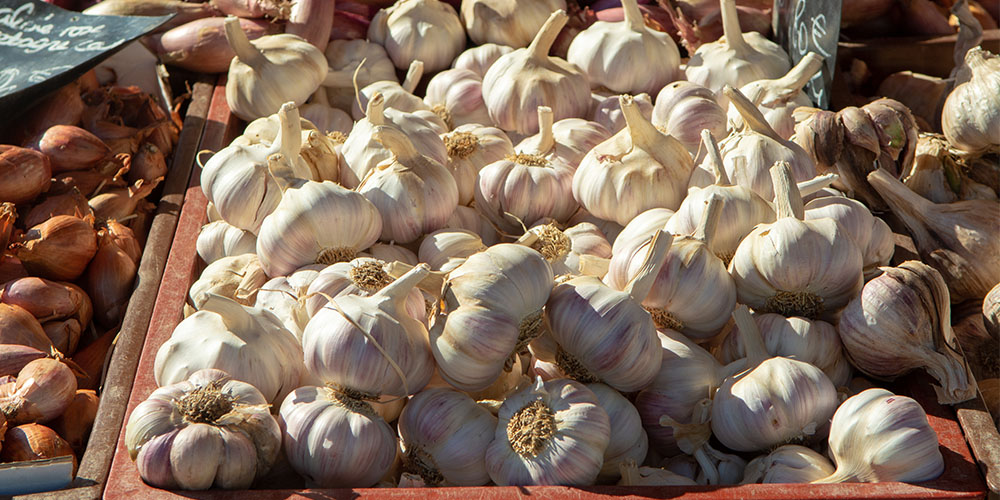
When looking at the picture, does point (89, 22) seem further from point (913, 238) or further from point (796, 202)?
point (913, 238)

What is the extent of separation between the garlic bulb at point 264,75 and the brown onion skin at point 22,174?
19.2 inches

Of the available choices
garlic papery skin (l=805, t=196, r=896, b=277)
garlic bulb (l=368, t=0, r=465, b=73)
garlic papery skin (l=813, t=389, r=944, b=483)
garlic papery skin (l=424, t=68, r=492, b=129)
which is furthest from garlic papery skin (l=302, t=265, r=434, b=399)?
garlic bulb (l=368, t=0, r=465, b=73)

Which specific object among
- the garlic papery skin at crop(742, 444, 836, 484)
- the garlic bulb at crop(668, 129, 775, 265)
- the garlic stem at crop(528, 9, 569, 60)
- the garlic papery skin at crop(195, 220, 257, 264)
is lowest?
the garlic papery skin at crop(742, 444, 836, 484)

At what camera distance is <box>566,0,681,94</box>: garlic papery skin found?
7.36 ft

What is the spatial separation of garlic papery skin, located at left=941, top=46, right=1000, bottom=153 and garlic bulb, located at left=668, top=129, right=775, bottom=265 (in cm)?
66

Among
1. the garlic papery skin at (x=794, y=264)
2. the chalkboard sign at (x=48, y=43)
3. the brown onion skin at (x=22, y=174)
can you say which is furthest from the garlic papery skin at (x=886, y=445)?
the chalkboard sign at (x=48, y=43)

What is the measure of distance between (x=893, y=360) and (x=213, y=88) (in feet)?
6.52

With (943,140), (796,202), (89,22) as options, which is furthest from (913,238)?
(89,22)

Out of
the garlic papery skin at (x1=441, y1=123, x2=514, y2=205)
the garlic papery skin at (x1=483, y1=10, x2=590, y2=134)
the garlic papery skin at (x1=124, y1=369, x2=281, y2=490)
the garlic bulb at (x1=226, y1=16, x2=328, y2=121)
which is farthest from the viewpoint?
the garlic bulb at (x1=226, y1=16, x2=328, y2=121)

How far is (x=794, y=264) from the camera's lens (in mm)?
1530

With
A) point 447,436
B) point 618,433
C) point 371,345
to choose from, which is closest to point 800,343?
point 618,433

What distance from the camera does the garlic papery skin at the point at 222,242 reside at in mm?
1881

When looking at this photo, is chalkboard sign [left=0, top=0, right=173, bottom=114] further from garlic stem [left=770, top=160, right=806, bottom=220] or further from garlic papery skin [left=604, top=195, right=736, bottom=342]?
garlic stem [left=770, top=160, right=806, bottom=220]

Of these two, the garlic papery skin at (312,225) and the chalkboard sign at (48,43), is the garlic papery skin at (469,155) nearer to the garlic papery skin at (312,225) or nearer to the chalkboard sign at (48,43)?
the garlic papery skin at (312,225)
